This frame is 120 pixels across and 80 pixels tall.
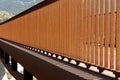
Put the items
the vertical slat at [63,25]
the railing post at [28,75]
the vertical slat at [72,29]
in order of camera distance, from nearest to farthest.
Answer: the vertical slat at [72,29] → the vertical slat at [63,25] → the railing post at [28,75]

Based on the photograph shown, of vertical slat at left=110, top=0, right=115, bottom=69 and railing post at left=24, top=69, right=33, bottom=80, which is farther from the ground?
vertical slat at left=110, top=0, right=115, bottom=69

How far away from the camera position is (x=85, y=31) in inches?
239

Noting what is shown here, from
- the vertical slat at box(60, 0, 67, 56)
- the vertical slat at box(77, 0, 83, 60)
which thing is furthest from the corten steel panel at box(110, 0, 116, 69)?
the vertical slat at box(60, 0, 67, 56)

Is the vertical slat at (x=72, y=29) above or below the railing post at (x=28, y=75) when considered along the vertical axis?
above

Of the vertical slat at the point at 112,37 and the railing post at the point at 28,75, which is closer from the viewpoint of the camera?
the vertical slat at the point at 112,37

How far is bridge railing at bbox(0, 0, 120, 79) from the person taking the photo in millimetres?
4926

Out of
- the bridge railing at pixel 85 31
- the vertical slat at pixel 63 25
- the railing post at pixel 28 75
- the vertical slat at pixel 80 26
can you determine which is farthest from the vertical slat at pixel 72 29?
the railing post at pixel 28 75

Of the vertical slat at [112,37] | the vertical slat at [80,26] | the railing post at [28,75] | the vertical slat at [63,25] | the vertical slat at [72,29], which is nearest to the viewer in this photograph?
the vertical slat at [112,37]

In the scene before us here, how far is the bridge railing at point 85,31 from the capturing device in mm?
4926

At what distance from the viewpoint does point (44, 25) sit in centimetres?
991

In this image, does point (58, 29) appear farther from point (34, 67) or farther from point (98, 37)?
point (98, 37)

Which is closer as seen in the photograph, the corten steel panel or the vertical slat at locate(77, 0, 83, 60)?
the corten steel panel

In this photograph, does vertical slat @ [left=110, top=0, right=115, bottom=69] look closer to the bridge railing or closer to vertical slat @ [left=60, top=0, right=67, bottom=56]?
the bridge railing

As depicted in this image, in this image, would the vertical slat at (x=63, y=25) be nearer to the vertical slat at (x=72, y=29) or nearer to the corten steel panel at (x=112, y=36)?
the vertical slat at (x=72, y=29)
